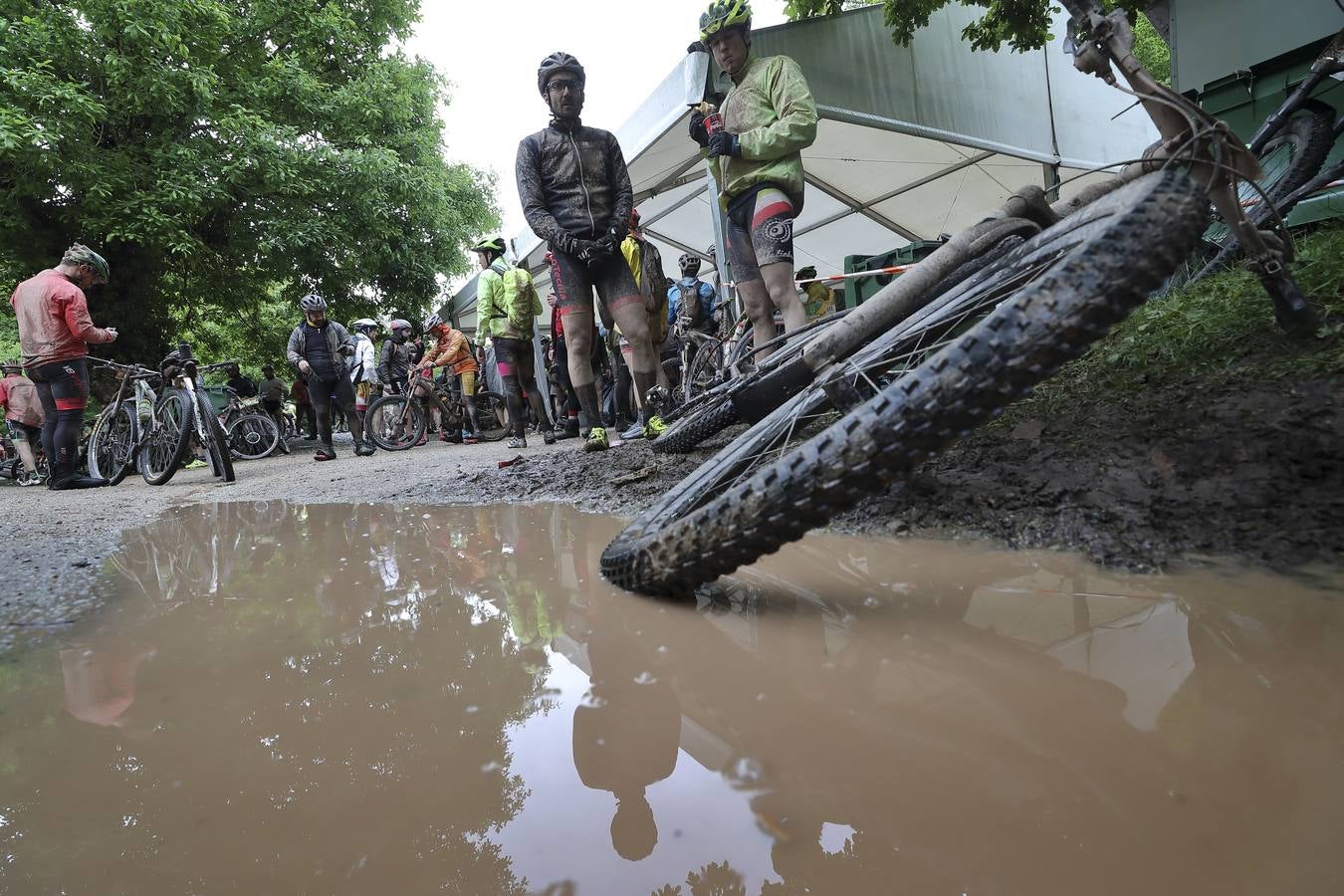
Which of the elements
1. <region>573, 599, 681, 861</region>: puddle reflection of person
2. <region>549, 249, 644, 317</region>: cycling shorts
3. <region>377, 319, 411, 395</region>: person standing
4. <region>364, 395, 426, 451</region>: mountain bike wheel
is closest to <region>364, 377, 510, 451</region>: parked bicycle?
<region>364, 395, 426, 451</region>: mountain bike wheel

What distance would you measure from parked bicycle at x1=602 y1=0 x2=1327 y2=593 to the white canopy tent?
3.82m

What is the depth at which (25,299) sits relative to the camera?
507 cm

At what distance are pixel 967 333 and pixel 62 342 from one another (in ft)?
21.7

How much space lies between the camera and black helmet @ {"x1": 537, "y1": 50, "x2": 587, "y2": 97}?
12.1 ft

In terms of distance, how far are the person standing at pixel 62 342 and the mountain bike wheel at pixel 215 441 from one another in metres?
0.76

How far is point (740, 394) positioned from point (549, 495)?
101 cm

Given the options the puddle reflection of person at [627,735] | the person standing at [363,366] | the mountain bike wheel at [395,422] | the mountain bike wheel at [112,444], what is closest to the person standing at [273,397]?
the person standing at [363,366]

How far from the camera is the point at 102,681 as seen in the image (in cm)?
128

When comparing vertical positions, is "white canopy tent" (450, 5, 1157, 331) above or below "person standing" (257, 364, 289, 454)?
above

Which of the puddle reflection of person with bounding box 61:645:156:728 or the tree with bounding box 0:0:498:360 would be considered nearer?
the puddle reflection of person with bounding box 61:645:156:728

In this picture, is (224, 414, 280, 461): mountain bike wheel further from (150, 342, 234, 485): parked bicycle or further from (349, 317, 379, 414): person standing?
(150, 342, 234, 485): parked bicycle

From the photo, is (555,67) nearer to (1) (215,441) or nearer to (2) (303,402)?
(1) (215,441)

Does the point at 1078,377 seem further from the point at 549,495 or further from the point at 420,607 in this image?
the point at 420,607

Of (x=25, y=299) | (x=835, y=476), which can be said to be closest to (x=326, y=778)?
(x=835, y=476)
